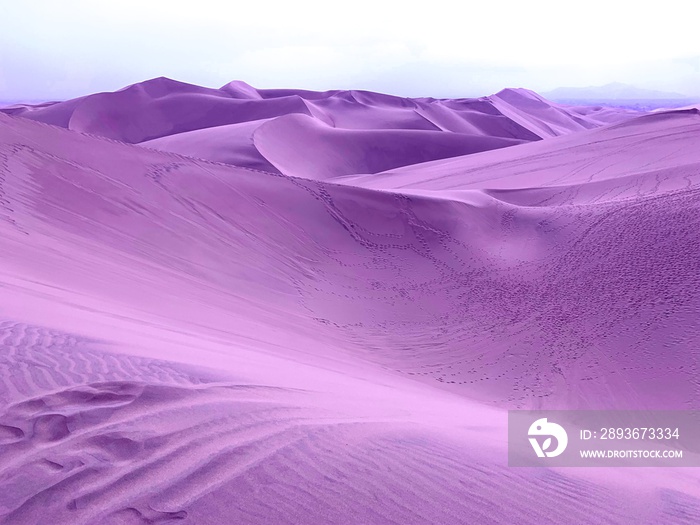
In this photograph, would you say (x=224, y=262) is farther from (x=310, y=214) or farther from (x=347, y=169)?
(x=347, y=169)

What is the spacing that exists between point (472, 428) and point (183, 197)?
328 inches

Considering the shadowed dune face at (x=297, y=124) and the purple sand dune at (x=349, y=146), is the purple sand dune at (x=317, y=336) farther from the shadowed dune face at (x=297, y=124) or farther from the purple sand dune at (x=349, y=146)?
the purple sand dune at (x=349, y=146)

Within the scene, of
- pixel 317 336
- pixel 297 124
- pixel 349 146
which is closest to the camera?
pixel 317 336

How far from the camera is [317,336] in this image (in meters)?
7.56

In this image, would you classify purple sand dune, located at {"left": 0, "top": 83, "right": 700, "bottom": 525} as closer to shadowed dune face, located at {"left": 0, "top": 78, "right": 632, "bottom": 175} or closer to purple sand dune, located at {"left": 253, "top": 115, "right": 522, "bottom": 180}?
shadowed dune face, located at {"left": 0, "top": 78, "right": 632, "bottom": 175}

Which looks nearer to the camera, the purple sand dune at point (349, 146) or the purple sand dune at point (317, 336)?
the purple sand dune at point (317, 336)

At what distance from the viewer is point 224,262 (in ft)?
30.3

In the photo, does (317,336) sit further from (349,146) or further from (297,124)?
(349,146)

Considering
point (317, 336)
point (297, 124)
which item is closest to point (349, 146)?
point (297, 124)

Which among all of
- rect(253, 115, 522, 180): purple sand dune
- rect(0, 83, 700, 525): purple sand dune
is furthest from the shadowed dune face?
rect(0, 83, 700, 525): purple sand dune

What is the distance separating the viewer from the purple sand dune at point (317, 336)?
241 cm

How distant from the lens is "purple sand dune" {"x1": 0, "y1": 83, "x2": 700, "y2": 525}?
2410 mm

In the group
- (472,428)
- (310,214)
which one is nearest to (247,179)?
(310,214)

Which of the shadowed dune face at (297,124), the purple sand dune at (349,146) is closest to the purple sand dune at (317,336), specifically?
the shadowed dune face at (297,124)
